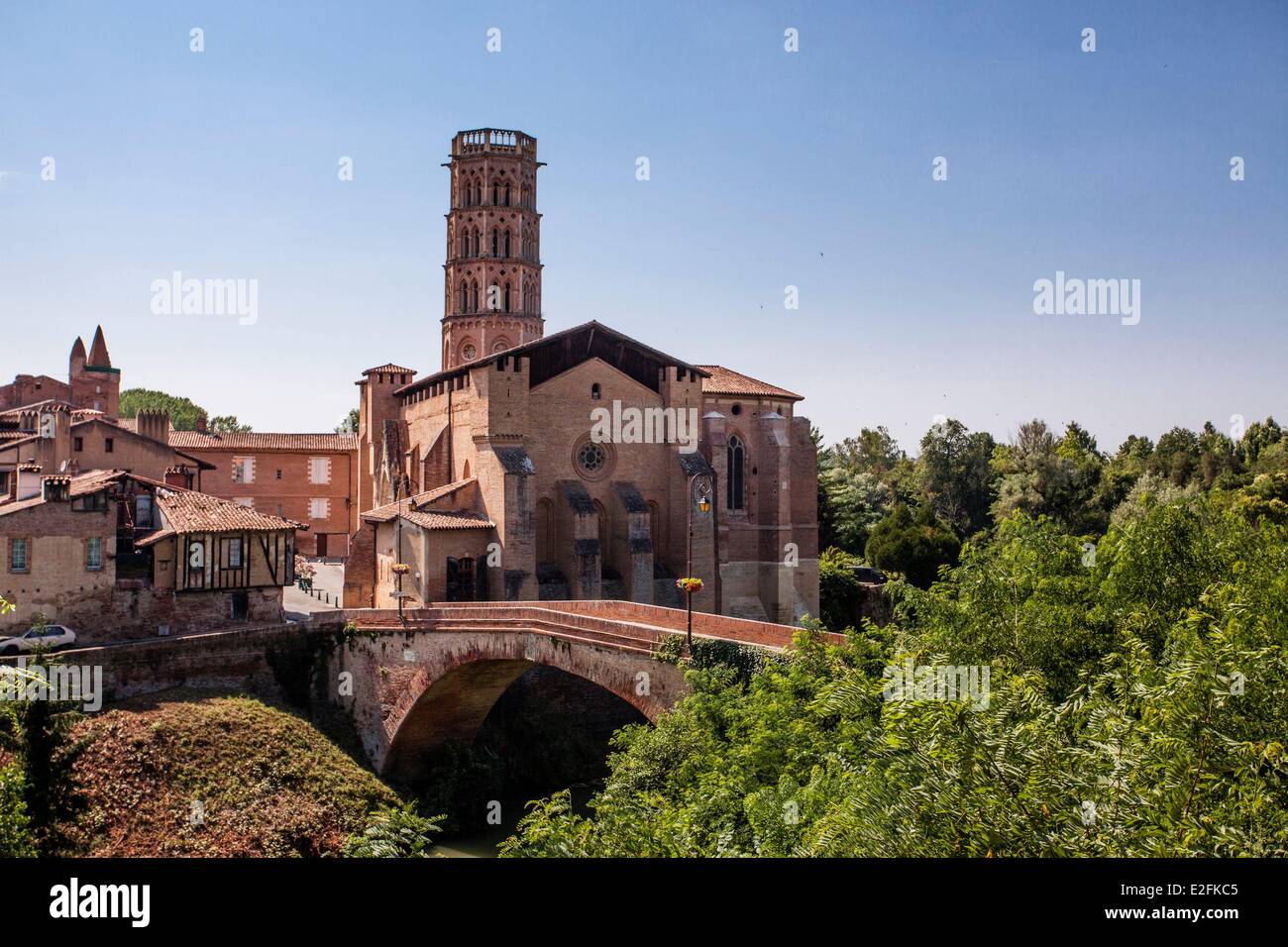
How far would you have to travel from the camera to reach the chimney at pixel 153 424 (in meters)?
48.9

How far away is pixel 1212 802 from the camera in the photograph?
1052cm

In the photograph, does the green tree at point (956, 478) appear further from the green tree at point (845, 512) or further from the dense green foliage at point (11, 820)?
the dense green foliage at point (11, 820)

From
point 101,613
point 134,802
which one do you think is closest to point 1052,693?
point 134,802

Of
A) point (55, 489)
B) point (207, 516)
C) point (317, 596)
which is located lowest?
point (317, 596)

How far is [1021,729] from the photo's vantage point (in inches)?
428

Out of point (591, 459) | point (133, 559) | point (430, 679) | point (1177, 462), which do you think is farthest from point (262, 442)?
point (1177, 462)

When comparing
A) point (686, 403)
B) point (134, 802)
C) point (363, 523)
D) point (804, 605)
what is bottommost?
point (134, 802)

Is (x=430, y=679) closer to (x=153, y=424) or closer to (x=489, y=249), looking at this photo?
(x=153, y=424)

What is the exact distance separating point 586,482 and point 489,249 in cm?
2004

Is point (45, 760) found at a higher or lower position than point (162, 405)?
lower

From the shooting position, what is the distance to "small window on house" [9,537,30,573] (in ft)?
103

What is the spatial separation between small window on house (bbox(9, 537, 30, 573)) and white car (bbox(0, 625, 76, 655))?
201 cm
